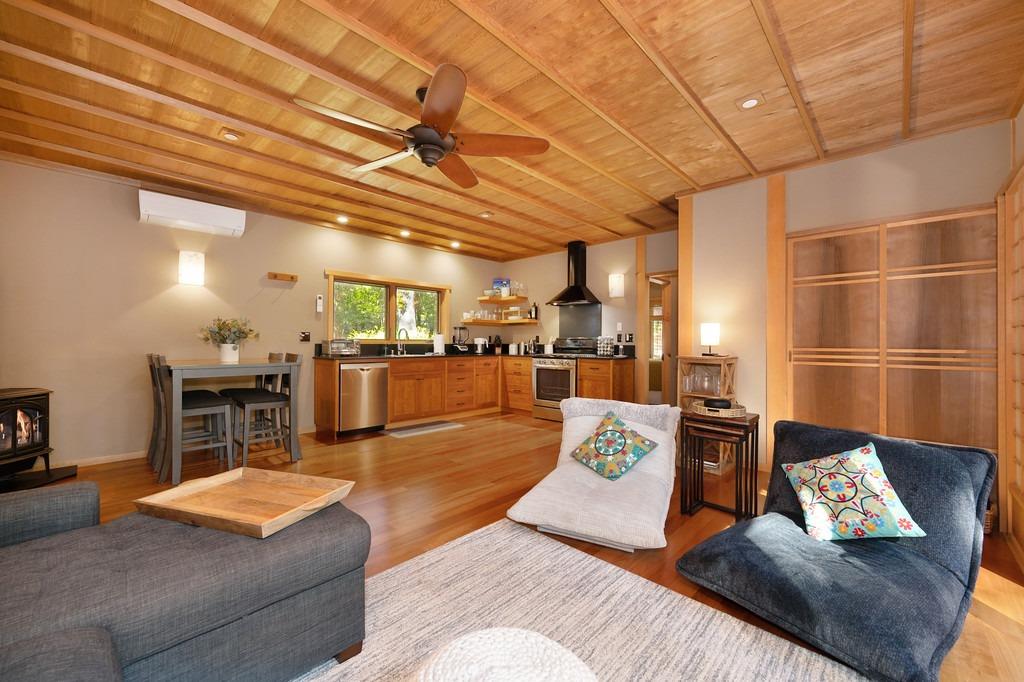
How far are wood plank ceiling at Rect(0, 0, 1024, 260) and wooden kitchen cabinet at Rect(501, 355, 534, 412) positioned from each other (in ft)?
10.9

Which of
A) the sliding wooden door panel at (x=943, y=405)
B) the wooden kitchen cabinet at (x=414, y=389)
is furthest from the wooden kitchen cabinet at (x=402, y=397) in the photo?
the sliding wooden door panel at (x=943, y=405)

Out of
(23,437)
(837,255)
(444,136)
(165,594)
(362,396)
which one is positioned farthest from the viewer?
(362,396)

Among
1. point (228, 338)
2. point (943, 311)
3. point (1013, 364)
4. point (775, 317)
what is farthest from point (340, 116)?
point (1013, 364)

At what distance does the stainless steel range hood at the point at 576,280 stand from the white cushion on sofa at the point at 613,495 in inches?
136

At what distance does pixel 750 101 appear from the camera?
275cm

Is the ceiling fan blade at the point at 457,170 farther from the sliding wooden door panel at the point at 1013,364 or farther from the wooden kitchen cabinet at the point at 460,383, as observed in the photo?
the wooden kitchen cabinet at the point at 460,383

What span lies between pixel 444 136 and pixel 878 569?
2.95 meters

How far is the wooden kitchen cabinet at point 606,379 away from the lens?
5723mm

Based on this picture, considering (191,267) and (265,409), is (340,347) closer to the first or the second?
(265,409)

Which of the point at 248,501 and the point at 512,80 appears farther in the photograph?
the point at 512,80

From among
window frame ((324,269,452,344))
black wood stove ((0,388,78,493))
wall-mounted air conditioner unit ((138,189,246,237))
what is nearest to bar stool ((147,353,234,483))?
black wood stove ((0,388,78,493))

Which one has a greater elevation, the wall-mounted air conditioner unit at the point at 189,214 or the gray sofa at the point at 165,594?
the wall-mounted air conditioner unit at the point at 189,214

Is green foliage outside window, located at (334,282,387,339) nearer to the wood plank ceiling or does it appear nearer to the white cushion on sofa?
the wood plank ceiling

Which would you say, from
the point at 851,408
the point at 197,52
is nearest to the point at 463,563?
the point at 197,52
